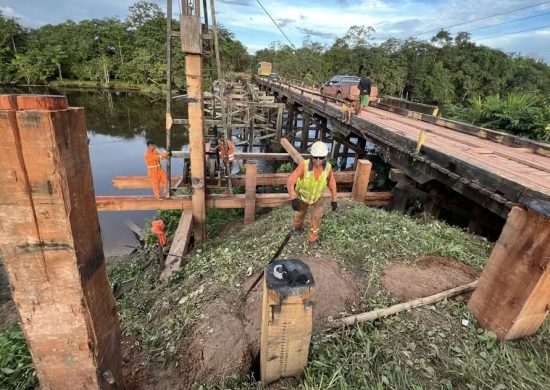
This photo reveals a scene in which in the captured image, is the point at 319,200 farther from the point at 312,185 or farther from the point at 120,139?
the point at 120,139

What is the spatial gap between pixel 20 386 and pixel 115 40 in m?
59.3

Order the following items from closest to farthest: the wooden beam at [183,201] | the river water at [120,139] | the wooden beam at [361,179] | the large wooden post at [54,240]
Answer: the large wooden post at [54,240] → the wooden beam at [183,201] → the wooden beam at [361,179] → the river water at [120,139]

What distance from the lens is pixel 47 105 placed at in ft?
3.96

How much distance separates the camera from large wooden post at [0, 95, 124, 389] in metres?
1.19

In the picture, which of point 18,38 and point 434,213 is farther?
point 18,38

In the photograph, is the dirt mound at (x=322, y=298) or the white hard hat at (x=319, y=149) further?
the white hard hat at (x=319, y=149)

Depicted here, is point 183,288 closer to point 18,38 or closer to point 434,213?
point 434,213

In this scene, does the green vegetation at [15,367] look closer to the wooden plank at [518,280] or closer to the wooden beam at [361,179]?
the wooden plank at [518,280]

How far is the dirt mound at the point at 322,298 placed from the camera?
291 cm

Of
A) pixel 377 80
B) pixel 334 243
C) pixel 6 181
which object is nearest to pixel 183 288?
pixel 334 243

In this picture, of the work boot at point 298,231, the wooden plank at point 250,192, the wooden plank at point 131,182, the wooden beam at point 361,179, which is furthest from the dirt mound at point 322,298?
the wooden plank at point 131,182

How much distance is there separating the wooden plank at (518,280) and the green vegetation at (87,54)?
4612 cm

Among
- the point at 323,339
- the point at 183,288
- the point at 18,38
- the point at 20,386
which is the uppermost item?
the point at 18,38

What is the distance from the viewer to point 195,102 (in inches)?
207
